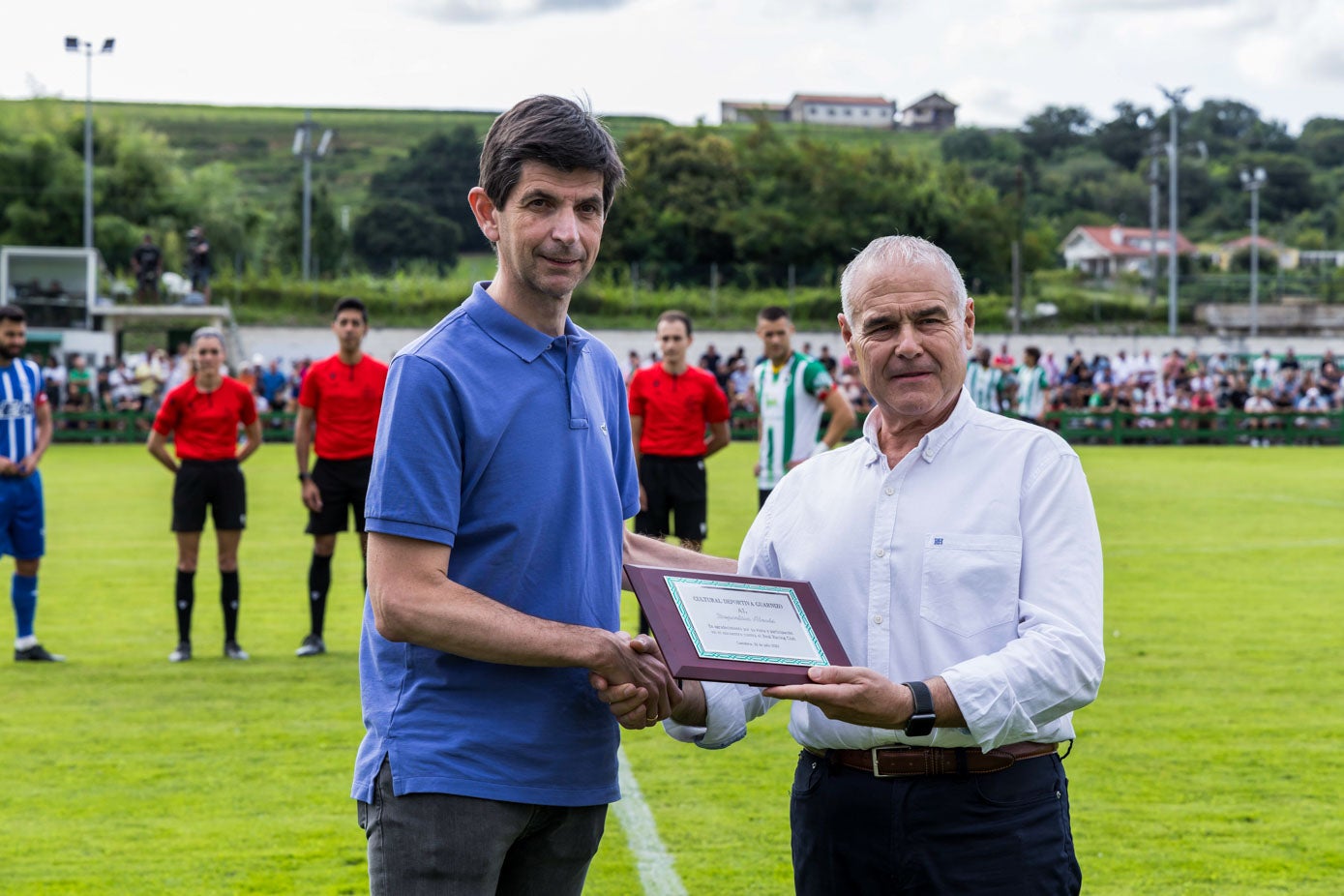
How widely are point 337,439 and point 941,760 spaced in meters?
8.07

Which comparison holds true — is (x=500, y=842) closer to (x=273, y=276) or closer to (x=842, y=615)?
(x=842, y=615)

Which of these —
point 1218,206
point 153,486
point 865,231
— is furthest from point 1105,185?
point 153,486

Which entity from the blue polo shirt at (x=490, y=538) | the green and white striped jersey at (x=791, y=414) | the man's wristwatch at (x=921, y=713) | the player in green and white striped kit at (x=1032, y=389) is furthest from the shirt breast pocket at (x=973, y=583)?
the player in green and white striped kit at (x=1032, y=389)

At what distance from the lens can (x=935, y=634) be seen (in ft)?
9.85

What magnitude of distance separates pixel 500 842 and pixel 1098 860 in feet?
12.6

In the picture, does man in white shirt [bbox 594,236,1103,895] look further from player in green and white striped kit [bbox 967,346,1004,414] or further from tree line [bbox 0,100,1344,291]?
tree line [bbox 0,100,1344,291]

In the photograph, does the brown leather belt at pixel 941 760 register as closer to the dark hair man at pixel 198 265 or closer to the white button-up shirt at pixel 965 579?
the white button-up shirt at pixel 965 579

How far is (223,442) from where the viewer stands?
1058 centimetres

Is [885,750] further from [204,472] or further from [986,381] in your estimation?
[986,381]

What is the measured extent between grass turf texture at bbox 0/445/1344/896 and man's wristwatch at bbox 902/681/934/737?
3.04 meters

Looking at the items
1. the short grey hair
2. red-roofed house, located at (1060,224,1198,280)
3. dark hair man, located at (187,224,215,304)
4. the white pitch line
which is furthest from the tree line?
the short grey hair

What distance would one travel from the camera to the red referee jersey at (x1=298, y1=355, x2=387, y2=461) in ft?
34.4

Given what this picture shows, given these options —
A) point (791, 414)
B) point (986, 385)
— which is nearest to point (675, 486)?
point (791, 414)

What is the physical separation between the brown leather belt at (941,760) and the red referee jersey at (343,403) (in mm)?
7815
